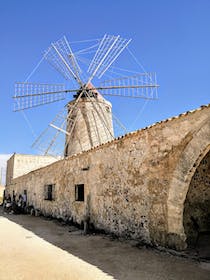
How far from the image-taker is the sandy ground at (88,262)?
12.5ft

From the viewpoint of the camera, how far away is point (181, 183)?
5.00m

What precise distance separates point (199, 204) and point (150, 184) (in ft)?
6.95

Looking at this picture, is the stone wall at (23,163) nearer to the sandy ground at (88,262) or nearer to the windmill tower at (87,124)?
the windmill tower at (87,124)

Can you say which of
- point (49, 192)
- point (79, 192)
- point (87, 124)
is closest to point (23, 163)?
point (87, 124)

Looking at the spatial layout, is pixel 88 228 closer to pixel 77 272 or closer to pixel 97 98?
pixel 77 272

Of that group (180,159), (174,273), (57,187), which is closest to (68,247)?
(174,273)

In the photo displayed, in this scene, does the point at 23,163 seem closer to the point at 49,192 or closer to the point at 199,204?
the point at 49,192

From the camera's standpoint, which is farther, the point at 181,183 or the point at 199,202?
the point at 199,202

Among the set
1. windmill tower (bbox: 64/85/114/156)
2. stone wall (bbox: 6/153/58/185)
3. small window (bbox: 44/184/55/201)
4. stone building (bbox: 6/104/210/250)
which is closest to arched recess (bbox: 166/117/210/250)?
stone building (bbox: 6/104/210/250)

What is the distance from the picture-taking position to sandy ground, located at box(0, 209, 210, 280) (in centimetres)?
382

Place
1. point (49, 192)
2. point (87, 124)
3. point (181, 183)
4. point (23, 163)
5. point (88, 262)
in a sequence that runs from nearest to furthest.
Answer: point (88, 262) < point (181, 183) < point (49, 192) < point (87, 124) < point (23, 163)

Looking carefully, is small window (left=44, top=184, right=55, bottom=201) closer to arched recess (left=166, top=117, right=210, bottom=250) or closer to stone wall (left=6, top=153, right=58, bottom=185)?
arched recess (left=166, top=117, right=210, bottom=250)

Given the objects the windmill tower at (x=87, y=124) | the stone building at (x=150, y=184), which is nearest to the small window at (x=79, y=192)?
the stone building at (x=150, y=184)

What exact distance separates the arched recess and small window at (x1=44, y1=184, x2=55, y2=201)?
22.3 ft
